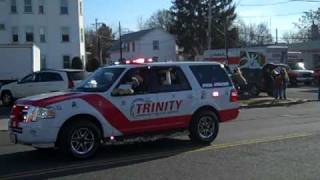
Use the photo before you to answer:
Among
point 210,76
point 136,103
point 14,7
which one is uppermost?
point 14,7

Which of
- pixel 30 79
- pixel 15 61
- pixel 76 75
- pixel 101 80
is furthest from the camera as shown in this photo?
pixel 15 61

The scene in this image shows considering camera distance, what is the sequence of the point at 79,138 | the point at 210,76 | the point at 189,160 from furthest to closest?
the point at 210,76, the point at 79,138, the point at 189,160

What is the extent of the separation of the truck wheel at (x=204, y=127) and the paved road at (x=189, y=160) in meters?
0.20

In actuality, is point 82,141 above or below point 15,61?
below

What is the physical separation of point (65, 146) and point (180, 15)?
77.6 metres

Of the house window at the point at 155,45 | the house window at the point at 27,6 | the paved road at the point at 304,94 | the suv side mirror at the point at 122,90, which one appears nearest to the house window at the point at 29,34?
the house window at the point at 27,6

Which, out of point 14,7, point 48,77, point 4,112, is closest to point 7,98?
point 48,77

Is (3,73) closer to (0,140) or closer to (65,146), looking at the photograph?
(0,140)

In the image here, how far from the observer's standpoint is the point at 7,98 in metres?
29.4

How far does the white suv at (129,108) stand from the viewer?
11219mm

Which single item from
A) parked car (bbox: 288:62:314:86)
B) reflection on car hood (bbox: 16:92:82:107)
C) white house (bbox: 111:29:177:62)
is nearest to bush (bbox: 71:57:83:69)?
parked car (bbox: 288:62:314:86)

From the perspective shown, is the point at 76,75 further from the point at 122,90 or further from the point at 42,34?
the point at 42,34

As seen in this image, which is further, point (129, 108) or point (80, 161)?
point (129, 108)

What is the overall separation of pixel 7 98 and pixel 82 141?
18.9m
